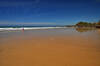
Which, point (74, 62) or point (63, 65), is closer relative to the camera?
point (63, 65)

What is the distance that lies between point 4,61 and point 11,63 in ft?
1.12

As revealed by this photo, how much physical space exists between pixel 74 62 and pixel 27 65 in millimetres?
1598

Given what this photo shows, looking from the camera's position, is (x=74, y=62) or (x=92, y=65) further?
(x=74, y=62)

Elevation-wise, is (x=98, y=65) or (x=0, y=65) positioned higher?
(x=0, y=65)

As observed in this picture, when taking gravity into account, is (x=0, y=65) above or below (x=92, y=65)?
above

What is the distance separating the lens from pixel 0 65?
9.53 ft

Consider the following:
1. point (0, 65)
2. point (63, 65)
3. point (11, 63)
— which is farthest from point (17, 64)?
point (63, 65)

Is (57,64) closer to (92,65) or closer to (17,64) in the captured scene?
(92,65)

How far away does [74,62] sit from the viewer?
10.3ft

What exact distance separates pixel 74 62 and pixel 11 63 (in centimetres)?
215

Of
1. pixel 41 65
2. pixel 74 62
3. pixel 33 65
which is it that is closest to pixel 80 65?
pixel 74 62

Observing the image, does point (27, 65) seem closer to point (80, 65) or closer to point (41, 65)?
point (41, 65)

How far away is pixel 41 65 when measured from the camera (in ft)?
9.63

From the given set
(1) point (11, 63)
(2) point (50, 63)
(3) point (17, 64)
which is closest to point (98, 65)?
(2) point (50, 63)
